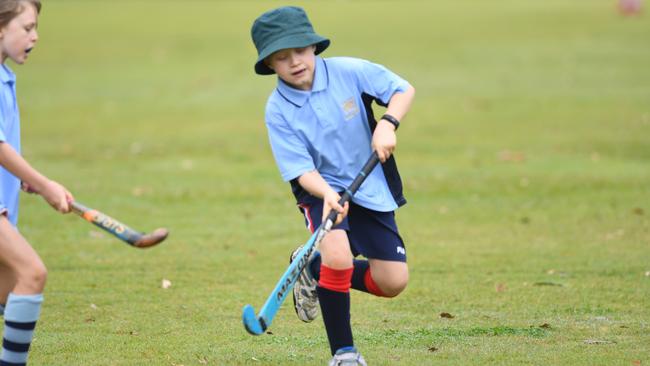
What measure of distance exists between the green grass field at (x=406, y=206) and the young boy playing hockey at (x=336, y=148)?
1.41ft

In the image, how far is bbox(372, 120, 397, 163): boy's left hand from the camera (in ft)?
18.0

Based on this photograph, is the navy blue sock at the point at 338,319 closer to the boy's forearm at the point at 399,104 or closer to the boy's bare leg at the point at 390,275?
the boy's bare leg at the point at 390,275

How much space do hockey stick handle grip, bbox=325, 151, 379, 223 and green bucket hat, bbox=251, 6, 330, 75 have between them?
25.8 inches

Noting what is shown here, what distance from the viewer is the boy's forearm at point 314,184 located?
5457 mm

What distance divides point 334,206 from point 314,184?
221 mm

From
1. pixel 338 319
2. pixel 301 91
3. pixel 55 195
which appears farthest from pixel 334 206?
pixel 55 195

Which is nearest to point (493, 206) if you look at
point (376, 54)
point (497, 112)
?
point (497, 112)

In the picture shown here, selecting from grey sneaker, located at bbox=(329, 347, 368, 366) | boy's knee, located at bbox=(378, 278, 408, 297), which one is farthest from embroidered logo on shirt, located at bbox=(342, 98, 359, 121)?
grey sneaker, located at bbox=(329, 347, 368, 366)

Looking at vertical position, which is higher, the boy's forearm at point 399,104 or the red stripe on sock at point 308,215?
the boy's forearm at point 399,104

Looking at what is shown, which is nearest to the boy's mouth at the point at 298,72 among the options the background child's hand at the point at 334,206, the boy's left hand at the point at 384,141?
the boy's left hand at the point at 384,141

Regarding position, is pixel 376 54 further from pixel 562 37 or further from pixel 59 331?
pixel 59 331

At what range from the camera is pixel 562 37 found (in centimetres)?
2708

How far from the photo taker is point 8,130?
5074 mm

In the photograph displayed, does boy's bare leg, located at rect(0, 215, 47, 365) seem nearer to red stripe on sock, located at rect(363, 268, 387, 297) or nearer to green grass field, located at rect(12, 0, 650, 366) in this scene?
green grass field, located at rect(12, 0, 650, 366)
